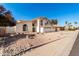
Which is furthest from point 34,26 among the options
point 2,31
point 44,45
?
point 2,31

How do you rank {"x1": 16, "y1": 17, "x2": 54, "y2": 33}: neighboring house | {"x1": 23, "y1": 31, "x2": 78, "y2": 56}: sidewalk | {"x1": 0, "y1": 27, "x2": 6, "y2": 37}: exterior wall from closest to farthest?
{"x1": 23, "y1": 31, "x2": 78, "y2": 56}: sidewalk → {"x1": 0, "y1": 27, "x2": 6, "y2": 37}: exterior wall → {"x1": 16, "y1": 17, "x2": 54, "y2": 33}: neighboring house

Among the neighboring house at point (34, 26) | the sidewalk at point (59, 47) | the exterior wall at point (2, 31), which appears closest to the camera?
the sidewalk at point (59, 47)

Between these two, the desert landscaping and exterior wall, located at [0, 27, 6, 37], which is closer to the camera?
the desert landscaping

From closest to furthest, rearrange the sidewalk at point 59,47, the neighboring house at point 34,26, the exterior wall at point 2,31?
the sidewalk at point 59,47 → the exterior wall at point 2,31 → the neighboring house at point 34,26

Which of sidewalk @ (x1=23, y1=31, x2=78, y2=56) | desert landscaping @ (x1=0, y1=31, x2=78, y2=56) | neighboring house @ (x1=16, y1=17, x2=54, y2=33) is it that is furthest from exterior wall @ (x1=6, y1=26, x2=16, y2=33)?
sidewalk @ (x1=23, y1=31, x2=78, y2=56)

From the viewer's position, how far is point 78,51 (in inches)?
281

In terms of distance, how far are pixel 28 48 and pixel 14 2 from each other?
4.02ft

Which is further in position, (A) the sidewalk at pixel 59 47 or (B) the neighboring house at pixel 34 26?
(B) the neighboring house at pixel 34 26

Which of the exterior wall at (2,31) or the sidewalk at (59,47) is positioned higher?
the exterior wall at (2,31)

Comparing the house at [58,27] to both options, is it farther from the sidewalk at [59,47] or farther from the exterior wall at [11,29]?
the exterior wall at [11,29]

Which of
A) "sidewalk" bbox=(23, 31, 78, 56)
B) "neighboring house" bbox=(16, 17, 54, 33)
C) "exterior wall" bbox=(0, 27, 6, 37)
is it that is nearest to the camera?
"sidewalk" bbox=(23, 31, 78, 56)

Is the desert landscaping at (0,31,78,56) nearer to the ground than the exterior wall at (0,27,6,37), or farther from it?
nearer to the ground

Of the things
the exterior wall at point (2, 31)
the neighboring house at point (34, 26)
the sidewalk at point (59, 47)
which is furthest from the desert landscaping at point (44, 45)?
the exterior wall at point (2, 31)

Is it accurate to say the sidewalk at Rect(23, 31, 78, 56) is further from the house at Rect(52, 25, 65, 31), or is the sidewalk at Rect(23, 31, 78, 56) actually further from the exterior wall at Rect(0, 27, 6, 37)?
the exterior wall at Rect(0, 27, 6, 37)
